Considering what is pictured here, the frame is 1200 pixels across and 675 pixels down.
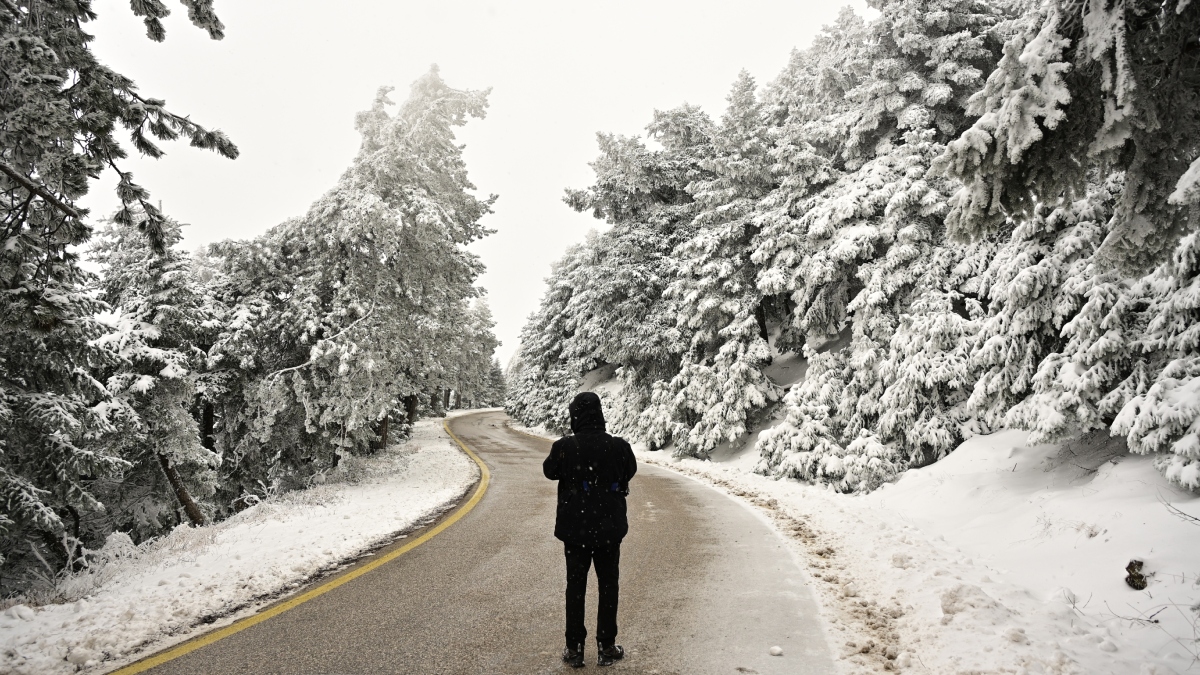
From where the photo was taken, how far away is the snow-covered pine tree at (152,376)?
11.6 m

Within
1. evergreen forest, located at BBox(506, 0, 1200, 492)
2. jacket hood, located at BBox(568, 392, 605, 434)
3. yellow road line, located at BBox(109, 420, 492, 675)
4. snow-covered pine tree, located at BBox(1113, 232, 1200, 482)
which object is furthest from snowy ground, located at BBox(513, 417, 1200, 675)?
yellow road line, located at BBox(109, 420, 492, 675)

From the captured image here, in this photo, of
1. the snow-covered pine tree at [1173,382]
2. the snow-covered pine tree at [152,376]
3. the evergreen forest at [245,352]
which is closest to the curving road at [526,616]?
the snow-covered pine tree at [1173,382]

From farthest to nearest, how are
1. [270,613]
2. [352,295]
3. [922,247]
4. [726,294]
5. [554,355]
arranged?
[554,355], [726,294], [352,295], [922,247], [270,613]

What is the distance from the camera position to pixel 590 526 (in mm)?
3773

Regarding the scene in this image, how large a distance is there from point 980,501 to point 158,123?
11.4m

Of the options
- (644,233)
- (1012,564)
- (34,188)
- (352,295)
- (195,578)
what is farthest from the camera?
(644,233)

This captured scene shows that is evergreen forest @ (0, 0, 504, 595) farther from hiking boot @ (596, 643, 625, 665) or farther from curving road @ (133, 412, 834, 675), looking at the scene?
hiking boot @ (596, 643, 625, 665)

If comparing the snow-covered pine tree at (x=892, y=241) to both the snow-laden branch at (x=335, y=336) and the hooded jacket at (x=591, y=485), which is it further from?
the snow-laden branch at (x=335, y=336)

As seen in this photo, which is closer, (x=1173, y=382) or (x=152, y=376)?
(x=1173, y=382)

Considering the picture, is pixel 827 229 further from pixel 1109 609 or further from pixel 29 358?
pixel 29 358

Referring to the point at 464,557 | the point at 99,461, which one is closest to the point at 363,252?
the point at 99,461

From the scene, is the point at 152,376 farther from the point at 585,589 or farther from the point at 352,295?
the point at 585,589

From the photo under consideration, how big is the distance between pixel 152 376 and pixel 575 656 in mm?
12433

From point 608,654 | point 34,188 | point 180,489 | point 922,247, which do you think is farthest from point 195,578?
point 922,247
